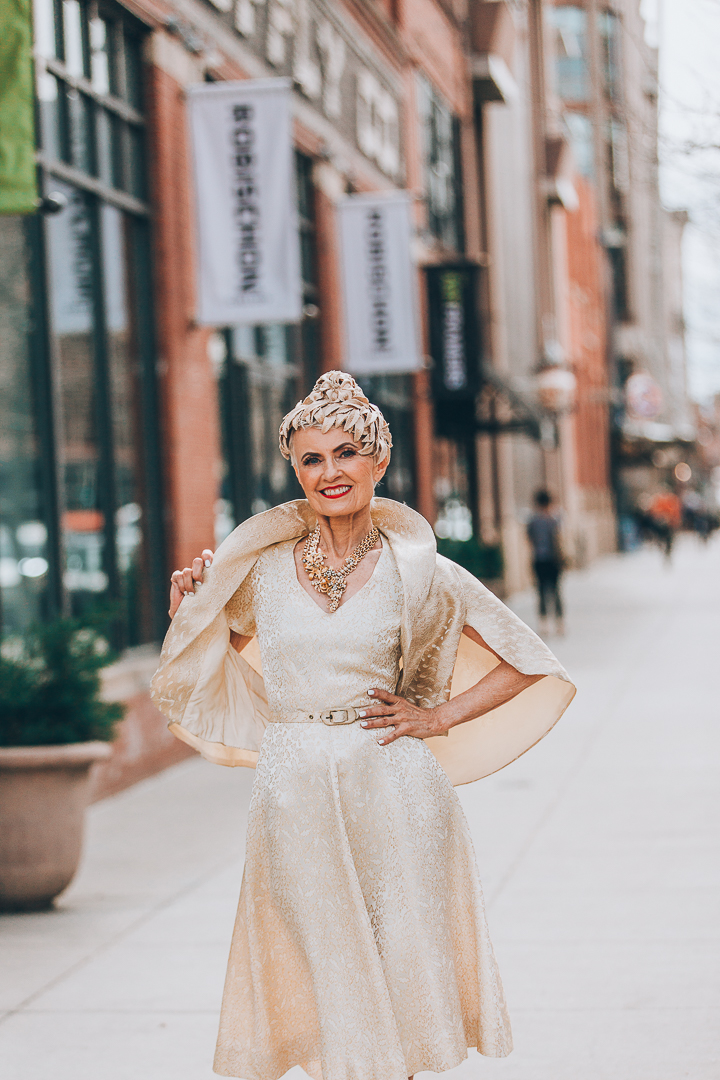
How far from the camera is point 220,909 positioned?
637 centimetres

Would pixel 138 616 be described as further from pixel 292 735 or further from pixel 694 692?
pixel 292 735

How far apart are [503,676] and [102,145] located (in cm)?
739

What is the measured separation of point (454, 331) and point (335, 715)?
1770 cm

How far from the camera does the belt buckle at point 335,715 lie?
341 cm

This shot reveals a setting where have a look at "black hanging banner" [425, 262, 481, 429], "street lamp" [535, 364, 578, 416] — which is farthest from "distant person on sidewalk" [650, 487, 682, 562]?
"black hanging banner" [425, 262, 481, 429]

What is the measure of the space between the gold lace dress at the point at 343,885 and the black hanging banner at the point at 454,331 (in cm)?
1713

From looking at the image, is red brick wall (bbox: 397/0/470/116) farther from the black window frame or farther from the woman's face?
the woman's face

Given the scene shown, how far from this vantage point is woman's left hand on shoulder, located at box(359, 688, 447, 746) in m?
3.40

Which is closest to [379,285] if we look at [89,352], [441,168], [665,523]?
[89,352]

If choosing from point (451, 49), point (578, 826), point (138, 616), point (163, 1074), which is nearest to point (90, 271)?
point (138, 616)

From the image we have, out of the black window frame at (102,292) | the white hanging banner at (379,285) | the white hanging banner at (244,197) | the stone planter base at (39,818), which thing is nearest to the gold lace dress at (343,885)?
the stone planter base at (39,818)

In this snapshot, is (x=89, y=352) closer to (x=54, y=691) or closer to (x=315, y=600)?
(x=54, y=691)

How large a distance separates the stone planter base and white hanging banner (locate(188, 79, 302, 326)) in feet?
16.3

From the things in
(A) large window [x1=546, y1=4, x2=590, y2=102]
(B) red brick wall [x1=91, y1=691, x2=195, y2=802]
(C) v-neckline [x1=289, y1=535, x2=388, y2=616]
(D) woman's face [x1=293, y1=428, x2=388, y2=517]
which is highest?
(A) large window [x1=546, y1=4, x2=590, y2=102]
